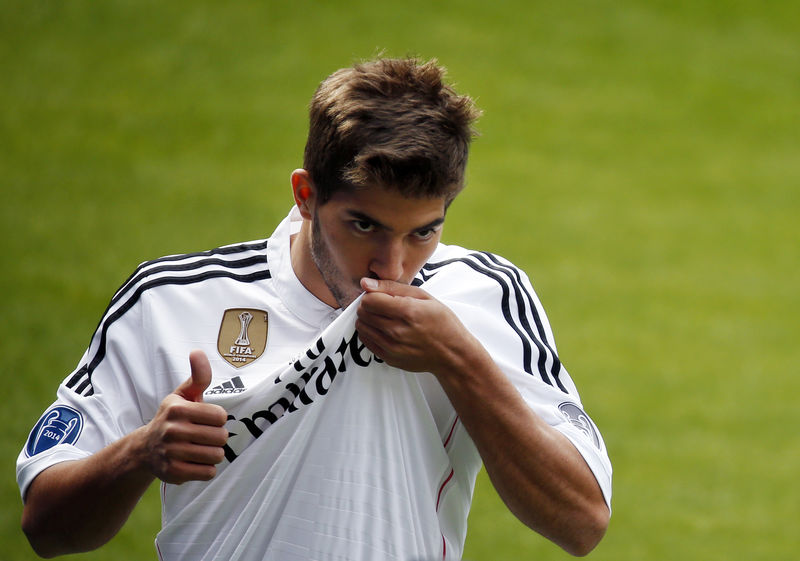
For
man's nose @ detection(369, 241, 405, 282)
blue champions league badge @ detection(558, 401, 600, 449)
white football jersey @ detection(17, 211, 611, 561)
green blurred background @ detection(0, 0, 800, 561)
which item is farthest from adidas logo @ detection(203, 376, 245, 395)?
green blurred background @ detection(0, 0, 800, 561)

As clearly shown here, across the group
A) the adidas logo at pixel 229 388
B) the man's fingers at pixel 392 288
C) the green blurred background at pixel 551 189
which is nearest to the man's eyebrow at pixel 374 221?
the man's fingers at pixel 392 288

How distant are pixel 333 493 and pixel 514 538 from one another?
3.72 metres

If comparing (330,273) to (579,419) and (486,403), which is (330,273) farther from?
(579,419)

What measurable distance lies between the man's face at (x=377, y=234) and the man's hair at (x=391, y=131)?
2 centimetres

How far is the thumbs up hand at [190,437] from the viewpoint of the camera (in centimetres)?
180

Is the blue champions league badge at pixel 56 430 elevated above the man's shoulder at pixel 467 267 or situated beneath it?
situated beneath

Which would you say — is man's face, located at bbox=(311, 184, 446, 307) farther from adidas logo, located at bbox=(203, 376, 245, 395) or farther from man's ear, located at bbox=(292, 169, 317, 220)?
adidas logo, located at bbox=(203, 376, 245, 395)

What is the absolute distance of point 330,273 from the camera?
2.16 m

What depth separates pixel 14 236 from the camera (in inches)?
306

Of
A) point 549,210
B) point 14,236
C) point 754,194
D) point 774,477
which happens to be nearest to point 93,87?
point 14,236

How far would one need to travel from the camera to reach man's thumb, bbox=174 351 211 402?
183 cm

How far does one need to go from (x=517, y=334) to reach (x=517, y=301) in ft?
0.29

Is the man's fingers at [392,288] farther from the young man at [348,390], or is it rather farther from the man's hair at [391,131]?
the man's hair at [391,131]

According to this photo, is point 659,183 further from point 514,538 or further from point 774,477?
point 514,538
